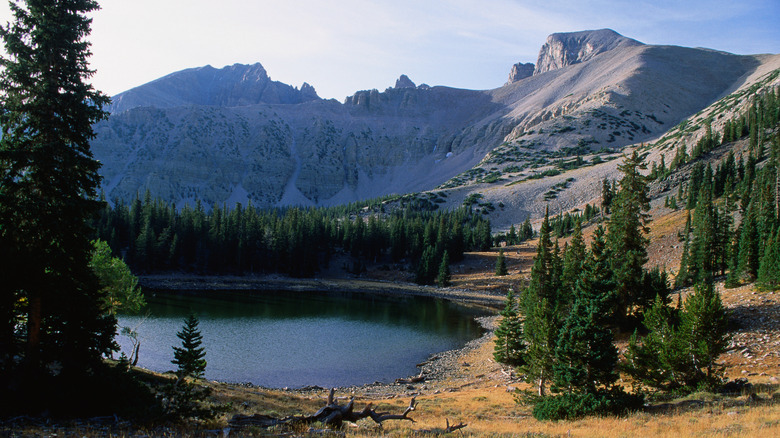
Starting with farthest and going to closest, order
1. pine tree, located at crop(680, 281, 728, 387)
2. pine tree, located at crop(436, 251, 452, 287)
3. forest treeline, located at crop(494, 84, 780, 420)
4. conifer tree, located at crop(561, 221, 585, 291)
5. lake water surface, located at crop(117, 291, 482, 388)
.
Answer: pine tree, located at crop(436, 251, 452, 287) < conifer tree, located at crop(561, 221, 585, 291) < lake water surface, located at crop(117, 291, 482, 388) < pine tree, located at crop(680, 281, 728, 387) < forest treeline, located at crop(494, 84, 780, 420)

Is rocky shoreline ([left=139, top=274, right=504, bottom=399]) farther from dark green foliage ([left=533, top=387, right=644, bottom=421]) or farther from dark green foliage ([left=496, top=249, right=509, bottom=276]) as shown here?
dark green foliage ([left=533, top=387, right=644, bottom=421])

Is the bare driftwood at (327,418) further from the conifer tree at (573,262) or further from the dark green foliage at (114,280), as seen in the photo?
the conifer tree at (573,262)

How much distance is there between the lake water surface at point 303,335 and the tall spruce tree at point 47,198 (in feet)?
37.0

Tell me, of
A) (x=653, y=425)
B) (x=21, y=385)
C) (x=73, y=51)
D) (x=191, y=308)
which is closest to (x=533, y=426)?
(x=653, y=425)

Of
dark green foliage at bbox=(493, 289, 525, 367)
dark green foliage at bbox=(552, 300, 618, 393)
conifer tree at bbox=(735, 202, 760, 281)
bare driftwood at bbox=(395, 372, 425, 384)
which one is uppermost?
conifer tree at bbox=(735, 202, 760, 281)

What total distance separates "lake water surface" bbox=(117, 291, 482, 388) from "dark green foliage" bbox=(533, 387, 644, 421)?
2030 cm

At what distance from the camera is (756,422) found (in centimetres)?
1470

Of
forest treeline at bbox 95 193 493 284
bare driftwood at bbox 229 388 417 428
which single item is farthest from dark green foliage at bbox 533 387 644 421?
forest treeline at bbox 95 193 493 284

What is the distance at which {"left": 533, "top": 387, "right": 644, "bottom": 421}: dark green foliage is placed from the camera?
62.6 ft

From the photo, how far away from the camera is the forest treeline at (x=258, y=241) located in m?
102

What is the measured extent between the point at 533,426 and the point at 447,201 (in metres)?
159

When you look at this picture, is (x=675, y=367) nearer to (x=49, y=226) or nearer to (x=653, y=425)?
(x=653, y=425)

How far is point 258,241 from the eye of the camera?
4424 inches

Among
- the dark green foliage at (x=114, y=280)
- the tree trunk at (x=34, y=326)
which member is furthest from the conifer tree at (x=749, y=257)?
the dark green foliage at (x=114, y=280)
